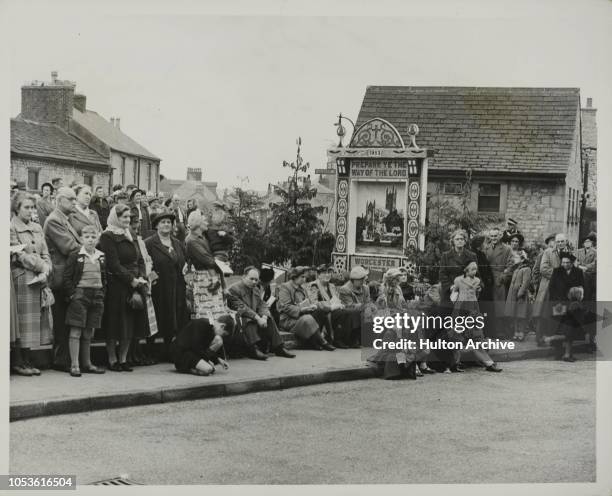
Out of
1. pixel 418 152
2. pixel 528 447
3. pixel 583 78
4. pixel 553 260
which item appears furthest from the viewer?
pixel 418 152

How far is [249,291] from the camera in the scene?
894cm

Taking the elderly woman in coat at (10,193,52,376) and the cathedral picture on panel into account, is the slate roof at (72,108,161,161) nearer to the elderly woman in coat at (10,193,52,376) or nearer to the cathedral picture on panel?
the elderly woman in coat at (10,193,52,376)

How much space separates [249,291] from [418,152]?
222cm

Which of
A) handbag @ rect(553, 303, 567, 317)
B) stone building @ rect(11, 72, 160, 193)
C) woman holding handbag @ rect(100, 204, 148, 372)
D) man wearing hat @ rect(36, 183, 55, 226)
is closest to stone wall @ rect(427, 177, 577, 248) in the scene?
handbag @ rect(553, 303, 567, 317)

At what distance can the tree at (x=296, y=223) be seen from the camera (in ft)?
29.1

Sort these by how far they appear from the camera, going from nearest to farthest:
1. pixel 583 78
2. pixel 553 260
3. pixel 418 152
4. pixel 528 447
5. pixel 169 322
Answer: pixel 528 447 < pixel 583 78 < pixel 169 322 < pixel 553 260 < pixel 418 152

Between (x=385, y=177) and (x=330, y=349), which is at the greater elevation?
(x=385, y=177)

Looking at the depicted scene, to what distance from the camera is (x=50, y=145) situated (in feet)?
26.5

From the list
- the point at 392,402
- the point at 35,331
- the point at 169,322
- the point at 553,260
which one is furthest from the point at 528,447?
the point at 35,331

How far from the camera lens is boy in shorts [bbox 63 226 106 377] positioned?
7730mm

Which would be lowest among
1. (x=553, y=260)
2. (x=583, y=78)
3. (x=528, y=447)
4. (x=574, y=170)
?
(x=528, y=447)

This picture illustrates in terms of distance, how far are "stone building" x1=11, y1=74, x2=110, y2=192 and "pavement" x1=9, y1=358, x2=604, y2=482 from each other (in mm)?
1974

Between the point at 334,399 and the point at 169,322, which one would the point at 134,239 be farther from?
the point at 334,399

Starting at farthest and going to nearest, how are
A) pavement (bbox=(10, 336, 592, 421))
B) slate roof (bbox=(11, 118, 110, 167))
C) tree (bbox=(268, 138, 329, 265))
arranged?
tree (bbox=(268, 138, 329, 265)), slate roof (bbox=(11, 118, 110, 167)), pavement (bbox=(10, 336, 592, 421))
